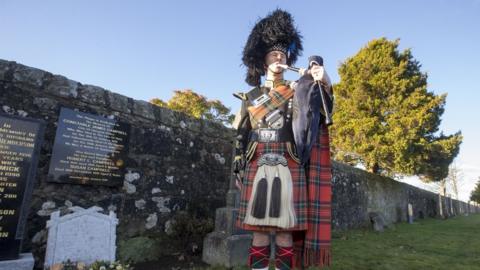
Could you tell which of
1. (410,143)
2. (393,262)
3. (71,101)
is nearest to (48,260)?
(71,101)

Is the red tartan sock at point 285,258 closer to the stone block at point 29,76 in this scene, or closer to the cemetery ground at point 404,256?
the cemetery ground at point 404,256

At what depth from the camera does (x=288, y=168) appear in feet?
8.57

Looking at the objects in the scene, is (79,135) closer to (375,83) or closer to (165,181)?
(165,181)

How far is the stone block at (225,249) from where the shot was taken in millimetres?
4336

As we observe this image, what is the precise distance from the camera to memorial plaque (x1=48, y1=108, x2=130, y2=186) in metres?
3.73

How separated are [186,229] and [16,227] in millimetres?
2382

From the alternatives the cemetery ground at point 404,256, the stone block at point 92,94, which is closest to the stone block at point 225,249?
the cemetery ground at point 404,256

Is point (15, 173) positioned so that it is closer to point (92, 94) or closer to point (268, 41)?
point (92, 94)

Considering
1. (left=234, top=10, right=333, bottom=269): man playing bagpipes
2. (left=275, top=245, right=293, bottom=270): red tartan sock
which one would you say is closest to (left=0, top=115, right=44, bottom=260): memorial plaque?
(left=234, top=10, right=333, bottom=269): man playing bagpipes

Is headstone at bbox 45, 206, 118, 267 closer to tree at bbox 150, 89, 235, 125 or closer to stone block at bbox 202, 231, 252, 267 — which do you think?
stone block at bbox 202, 231, 252, 267

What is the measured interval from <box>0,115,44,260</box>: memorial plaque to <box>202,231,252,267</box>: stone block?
7.98 ft

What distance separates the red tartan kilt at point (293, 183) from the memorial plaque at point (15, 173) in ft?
7.10

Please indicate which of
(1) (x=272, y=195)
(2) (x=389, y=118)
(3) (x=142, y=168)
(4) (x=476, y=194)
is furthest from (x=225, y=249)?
(4) (x=476, y=194)

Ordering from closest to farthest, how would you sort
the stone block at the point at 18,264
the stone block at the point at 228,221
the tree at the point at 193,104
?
1. the stone block at the point at 18,264
2. the stone block at the point at 228,221
3. the tree at the point at 193,104
